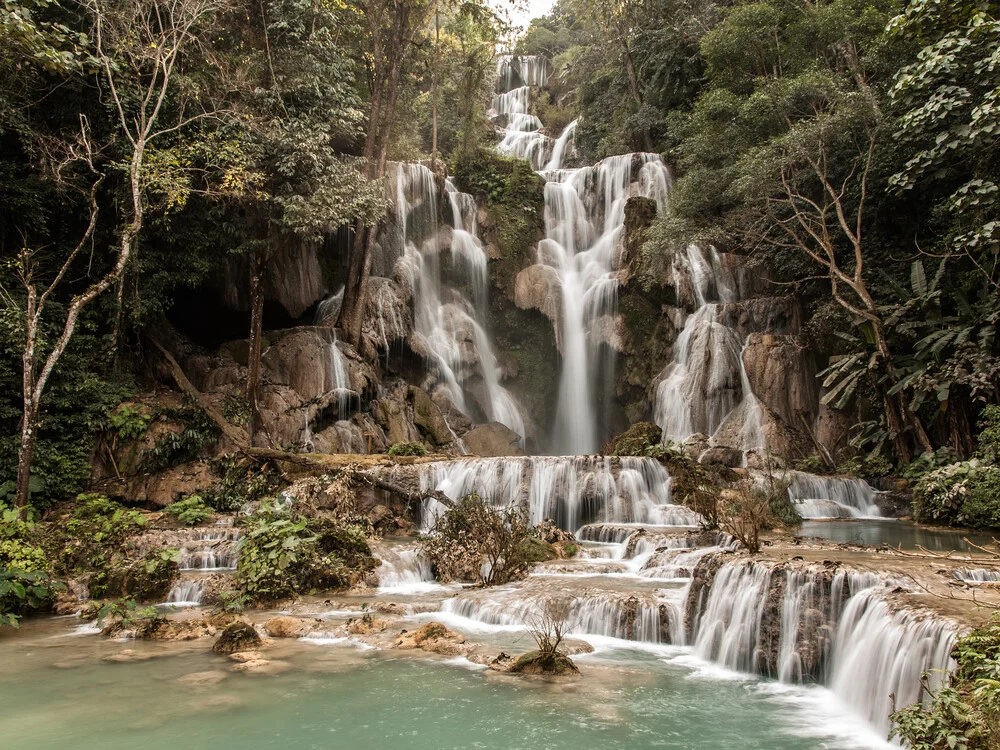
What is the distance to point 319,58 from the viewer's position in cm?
1817

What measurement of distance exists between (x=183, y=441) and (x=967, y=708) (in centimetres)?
1362

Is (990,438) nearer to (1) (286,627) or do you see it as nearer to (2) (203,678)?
(1) (286,627)

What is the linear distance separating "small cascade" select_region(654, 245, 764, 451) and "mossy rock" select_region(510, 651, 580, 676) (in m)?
13.0

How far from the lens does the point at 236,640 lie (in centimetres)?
662

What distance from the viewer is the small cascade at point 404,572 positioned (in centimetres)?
954

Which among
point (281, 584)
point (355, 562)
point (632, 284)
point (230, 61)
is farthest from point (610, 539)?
point (230, 61)

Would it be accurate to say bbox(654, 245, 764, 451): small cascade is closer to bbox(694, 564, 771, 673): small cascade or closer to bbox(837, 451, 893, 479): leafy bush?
bbox(837, 451, 893, 479): leafy bush

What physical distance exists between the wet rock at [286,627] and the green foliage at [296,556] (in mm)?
1126

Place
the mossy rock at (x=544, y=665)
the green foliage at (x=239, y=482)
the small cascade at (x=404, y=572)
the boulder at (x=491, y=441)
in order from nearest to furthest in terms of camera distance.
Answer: the mossy rock at (x=544, y=665)
the small cascade at (x=404, y=572)
the green foliage at (x=239, y=482)
the boulder at (x=491, y=441)

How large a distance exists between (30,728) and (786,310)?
2021 cm

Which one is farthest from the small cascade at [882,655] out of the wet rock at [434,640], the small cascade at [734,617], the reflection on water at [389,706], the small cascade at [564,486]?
the small cascade at [564,486]

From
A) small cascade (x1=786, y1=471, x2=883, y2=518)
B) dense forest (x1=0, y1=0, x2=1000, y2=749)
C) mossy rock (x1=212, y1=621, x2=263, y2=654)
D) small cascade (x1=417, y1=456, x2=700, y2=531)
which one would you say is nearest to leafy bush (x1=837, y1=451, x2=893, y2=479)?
dense forest (x1=0, y1=0, x2=1000, y2=749)

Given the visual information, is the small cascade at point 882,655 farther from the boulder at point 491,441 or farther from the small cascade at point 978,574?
the boulder at point 491,441

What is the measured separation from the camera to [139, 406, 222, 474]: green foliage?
13.6 meters
